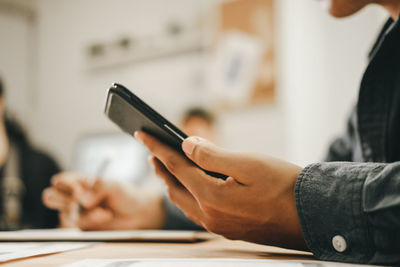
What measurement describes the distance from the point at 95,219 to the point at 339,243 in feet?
1.50

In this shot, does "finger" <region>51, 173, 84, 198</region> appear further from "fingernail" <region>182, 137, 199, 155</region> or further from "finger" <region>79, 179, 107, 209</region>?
"fingernail" <region>182, 137, 199, 155</region>

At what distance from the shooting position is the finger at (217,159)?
0.36 m

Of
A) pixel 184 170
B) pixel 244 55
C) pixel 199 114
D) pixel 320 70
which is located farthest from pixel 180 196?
pixel 244 55

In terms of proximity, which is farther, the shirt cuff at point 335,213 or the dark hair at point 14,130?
the dark hair at point 14,130

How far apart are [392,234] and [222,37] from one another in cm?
189

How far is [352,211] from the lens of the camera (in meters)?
0.34

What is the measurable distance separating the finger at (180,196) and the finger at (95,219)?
0.20m

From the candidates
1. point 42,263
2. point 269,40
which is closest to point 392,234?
point 42,263

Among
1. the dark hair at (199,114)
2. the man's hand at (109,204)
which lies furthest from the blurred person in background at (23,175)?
the man's hand at (109,204)

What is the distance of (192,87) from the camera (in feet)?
7.25

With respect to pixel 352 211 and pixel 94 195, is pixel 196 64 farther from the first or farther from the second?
pixel 352 211

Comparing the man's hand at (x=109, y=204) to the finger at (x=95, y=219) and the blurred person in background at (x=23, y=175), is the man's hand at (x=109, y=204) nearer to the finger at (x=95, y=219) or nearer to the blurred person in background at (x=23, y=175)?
the finger at (x=95, y=219)

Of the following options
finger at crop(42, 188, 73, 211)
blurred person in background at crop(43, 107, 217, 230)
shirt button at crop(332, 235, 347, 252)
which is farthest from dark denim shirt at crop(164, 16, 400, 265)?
finger at crop(42, 188, 73, 211)

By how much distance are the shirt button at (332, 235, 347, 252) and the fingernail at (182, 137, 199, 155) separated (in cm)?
17
